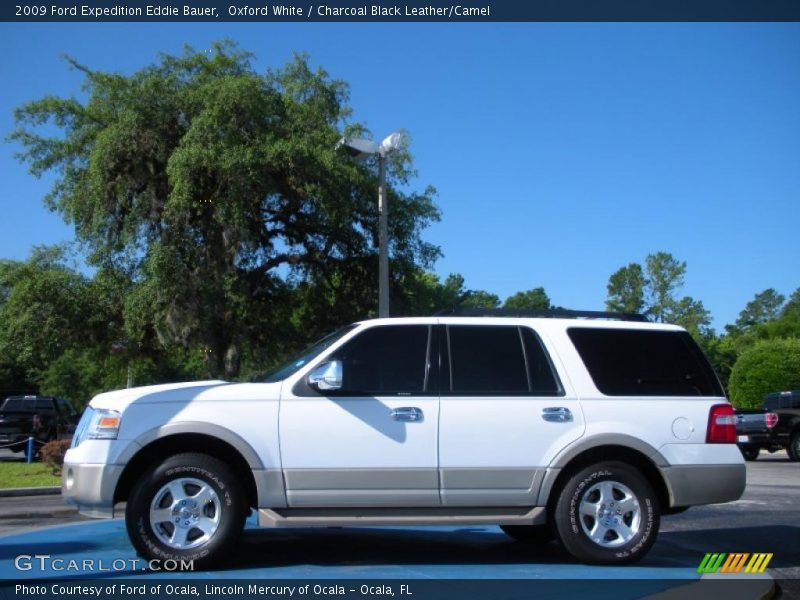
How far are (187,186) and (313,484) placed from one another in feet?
52.0

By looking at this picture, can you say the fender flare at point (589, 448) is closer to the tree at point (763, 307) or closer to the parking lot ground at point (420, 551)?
the parking lot ground at point (420, 551)

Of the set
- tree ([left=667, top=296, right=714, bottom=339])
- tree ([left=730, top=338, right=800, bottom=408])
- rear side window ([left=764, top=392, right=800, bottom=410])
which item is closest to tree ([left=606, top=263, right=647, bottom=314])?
tree ([left=667, top=296, right=714, bottom=339])

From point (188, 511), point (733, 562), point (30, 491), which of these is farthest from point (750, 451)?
point (188, 511)

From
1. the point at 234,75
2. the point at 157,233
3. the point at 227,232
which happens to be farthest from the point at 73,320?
the point at 234,75

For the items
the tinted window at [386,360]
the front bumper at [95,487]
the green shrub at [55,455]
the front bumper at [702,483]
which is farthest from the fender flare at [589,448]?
the green shrub at [55,455]

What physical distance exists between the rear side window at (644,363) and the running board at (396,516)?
1218 millimetres

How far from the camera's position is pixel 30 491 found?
46.7ft

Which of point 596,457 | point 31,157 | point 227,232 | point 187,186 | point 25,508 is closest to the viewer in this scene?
point 596,457

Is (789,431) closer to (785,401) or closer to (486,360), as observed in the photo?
(785,401)

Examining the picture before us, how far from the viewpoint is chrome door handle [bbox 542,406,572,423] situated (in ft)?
21.8

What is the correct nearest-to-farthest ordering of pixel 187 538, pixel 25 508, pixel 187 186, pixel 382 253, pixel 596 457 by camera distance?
pixel 187 538 → pixel 596 457 → pixel 25 508 → pixel 382 253 → pixel 187 186

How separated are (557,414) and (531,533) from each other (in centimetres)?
172

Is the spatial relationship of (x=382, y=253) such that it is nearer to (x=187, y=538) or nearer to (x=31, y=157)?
(x=187, y=538)

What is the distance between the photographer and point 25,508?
1189cm
